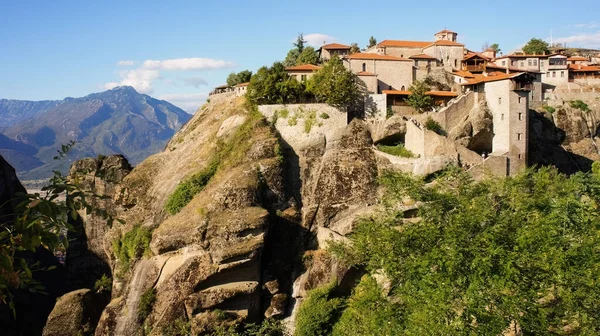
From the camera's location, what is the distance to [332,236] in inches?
1501

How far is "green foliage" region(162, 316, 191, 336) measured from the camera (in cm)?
3438

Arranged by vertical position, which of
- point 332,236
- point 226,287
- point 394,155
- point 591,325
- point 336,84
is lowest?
point 226,287

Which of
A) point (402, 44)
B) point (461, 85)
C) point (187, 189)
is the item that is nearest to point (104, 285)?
point (187, 189)

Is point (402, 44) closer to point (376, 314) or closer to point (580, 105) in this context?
point (580, 105)

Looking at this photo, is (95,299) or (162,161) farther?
(162,161)

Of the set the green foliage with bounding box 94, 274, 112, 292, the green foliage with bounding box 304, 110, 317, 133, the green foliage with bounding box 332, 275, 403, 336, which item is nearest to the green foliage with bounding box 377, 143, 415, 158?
the green foliage with bounding box 304, 110, 317, 133

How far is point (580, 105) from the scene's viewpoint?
51750 millimetres

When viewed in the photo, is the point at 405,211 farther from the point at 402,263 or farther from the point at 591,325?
the point at 591,325

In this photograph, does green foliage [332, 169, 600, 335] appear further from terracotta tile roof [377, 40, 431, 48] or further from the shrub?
terracotta tile roof [377, 40, 431, 48]

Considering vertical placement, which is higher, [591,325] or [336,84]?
[336,84]

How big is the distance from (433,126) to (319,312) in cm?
1817

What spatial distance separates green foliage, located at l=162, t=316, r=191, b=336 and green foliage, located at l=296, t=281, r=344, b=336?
289 inches

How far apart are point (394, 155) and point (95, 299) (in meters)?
27.2

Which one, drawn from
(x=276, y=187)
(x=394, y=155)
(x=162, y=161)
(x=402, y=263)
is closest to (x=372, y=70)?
(x=394, y=155)
